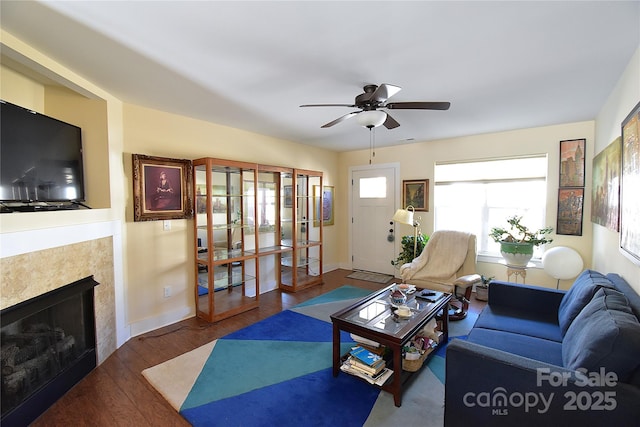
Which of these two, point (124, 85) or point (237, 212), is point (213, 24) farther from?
point (237, 212)

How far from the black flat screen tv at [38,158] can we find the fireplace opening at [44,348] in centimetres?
74

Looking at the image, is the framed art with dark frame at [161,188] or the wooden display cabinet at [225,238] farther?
the wooden display cabinet at [225,238]

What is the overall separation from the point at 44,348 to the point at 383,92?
123 inches

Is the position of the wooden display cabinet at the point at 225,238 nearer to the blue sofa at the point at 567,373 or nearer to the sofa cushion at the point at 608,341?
the blue sofa at the point at 567,373

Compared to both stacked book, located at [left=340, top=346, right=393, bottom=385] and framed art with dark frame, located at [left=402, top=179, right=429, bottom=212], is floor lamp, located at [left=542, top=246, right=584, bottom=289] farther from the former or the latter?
stacked book, located at [left=340, top=346, right=393, bottom=385]

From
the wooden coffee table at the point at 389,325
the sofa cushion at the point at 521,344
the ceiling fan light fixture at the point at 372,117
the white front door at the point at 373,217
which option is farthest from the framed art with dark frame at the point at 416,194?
the sofa cushion at the point at 521,344

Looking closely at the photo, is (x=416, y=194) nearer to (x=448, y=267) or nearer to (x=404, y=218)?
(x=404, y=218)

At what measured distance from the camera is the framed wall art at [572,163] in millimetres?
3531

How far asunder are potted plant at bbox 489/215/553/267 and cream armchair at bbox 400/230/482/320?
42 centimetres

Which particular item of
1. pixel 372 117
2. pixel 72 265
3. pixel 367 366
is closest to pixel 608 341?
pixel 367 366

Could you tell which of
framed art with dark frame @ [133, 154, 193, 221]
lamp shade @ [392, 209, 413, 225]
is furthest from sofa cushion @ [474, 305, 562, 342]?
framed art with dark frame @ [133, 154, 193, 221]

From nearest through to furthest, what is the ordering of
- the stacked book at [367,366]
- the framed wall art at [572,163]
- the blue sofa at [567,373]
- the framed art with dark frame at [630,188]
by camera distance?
the blue sofa at [567,373]
the framed art with dark frame at [630,188]
the stacked book at [367,366]
the framed wall art at [572,163]

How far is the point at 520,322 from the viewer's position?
7.51ft

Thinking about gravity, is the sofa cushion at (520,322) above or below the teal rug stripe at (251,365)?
above
